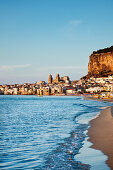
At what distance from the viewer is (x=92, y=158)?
873cm

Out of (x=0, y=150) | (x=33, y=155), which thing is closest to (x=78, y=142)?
(x=33, y=155)

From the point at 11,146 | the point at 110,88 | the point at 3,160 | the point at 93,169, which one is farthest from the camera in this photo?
the point at 110,88

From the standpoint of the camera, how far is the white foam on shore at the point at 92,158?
7617mm

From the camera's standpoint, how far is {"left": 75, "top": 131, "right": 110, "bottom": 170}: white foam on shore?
7617 mm

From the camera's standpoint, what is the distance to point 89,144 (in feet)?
37.5

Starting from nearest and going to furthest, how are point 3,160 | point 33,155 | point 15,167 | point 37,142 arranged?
1. point 15,167
2. point 3,160
3. point 33,155
4. point 37,142

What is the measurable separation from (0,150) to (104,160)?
4.79 metres

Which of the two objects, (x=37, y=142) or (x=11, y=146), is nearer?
(x=11, y=146)

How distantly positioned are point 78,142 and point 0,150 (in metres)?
4.18

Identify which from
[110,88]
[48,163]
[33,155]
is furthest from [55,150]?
[110,88]

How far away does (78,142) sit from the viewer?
39.7 feet

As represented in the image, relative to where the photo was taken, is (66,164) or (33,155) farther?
(33,155)

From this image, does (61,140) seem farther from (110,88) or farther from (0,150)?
(110,88)

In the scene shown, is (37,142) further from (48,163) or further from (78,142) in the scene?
(48,163)
